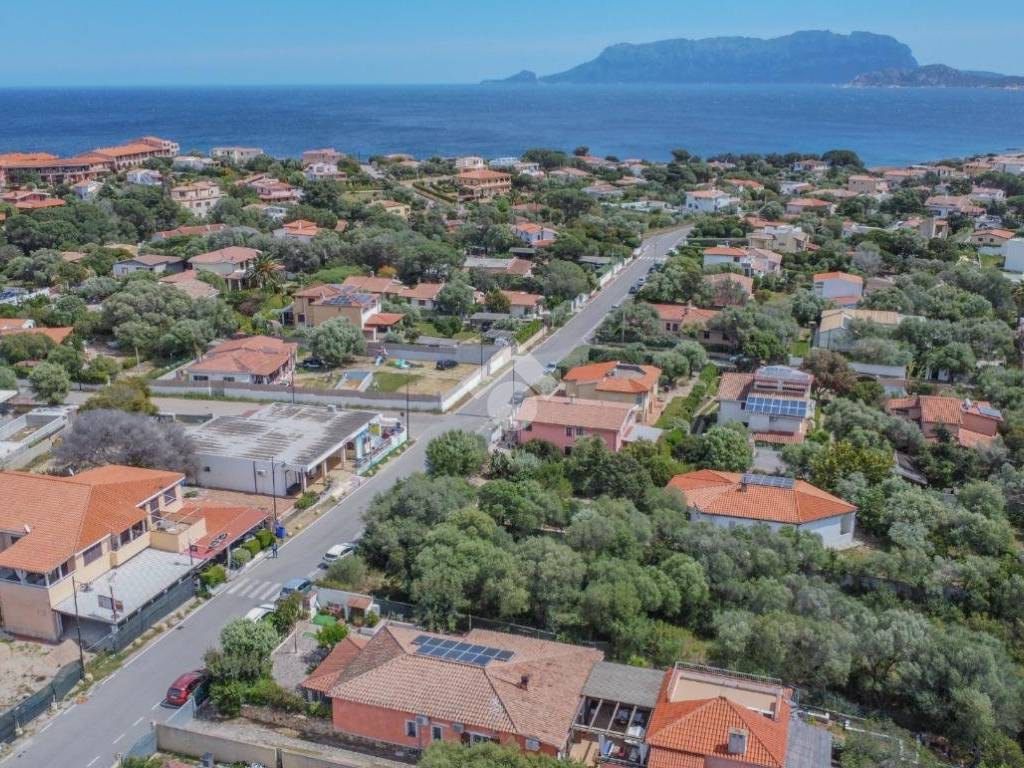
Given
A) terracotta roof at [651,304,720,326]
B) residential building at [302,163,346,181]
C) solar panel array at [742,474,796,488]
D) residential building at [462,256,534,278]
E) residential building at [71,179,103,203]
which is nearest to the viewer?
solar panel array at [742,474,796,488]

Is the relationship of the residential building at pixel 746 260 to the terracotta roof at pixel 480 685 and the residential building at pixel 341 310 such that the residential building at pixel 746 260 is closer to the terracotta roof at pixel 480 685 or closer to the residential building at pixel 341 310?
the residential building at pixel 341 310

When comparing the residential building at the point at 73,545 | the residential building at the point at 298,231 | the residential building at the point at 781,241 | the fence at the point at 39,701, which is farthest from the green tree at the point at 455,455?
the residential building at the point at 781,241

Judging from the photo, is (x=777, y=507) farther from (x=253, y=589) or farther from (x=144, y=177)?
(x=144, y=177)

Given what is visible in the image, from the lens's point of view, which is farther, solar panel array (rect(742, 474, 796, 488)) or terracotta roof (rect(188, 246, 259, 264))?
terracotta roof (rect(188, 246, 259, 264))

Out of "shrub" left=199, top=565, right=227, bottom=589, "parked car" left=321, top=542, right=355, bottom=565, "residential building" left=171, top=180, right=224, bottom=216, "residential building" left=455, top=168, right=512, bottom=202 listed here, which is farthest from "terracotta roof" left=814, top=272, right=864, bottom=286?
"residential building" left=171, top=180, right=224, bottom=216

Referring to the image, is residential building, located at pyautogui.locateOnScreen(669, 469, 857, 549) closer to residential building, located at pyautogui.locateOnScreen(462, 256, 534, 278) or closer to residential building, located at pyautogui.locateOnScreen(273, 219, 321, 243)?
residential building, located at pyautogui.locateOnScreen(462, 256, 534, 278)

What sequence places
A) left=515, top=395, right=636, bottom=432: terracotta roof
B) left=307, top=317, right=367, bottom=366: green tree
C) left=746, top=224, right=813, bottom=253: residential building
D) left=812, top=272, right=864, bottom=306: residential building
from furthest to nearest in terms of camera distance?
left=746, top=224, right=813, bottom=253: residential building, left=812, top=272, right=864, bottom=306: residential building, left=307, top=317, right=367, bottom=366: green tree, left=515, top=395, right=636, bottom=432: terracotta roof

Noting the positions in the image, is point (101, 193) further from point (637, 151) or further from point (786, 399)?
point (637, 151)

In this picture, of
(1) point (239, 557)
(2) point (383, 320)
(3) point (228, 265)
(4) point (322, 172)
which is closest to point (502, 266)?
(2) point (383, 320)
